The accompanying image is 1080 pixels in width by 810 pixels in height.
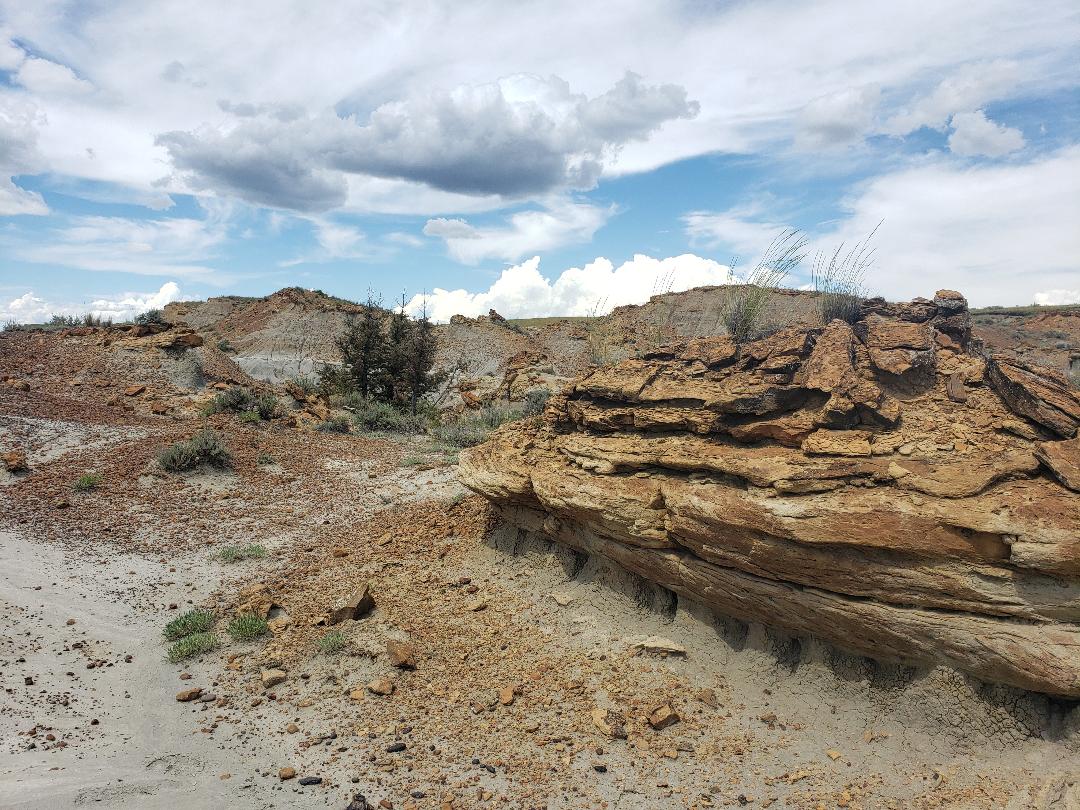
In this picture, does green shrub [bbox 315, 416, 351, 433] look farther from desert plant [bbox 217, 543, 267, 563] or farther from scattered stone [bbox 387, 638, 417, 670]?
scattered stone [bbox 387, 638, 417, 670]

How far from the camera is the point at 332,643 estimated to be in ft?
19.0

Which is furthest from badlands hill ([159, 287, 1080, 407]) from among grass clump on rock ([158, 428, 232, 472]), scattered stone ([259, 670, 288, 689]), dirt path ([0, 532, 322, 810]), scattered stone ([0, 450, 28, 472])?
scattered stone ([259, 670, 288, 689])

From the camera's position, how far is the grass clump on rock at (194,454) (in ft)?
35.5

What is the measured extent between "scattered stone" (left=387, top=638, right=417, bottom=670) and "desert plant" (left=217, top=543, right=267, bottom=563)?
10.7 ft

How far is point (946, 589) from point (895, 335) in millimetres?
2375

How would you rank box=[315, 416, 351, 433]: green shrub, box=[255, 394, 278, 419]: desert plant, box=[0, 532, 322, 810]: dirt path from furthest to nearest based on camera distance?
1. box=[315, 416, 351, 433]: green shrub
2. box=[255, 394, 278, 419]: desert plant
3. box=[0, 532, 322, 810]: dirt path

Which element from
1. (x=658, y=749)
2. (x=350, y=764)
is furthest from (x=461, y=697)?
(x=658, y=749)

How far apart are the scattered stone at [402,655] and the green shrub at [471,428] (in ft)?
25.3

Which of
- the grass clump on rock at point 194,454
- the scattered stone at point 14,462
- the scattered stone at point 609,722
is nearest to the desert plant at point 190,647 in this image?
the scattered stone at point 609,722

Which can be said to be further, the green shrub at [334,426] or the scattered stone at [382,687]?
the green shrub at [334,426]

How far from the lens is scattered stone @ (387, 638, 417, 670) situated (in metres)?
5.52

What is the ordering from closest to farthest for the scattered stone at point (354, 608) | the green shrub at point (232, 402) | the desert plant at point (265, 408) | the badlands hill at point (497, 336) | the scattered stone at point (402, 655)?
1. the scattered stone at point (402, 655)
2. the scattered stone at point (354, 608)
3. the green shrub at point (232, 402)
4. the desert plant at point (265, 408)
5. the badlands hill at point (497, 336)

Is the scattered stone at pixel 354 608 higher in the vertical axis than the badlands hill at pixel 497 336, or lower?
→ lower

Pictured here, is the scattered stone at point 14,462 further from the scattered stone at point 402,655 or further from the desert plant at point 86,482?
the scattered stone at point 402,655
